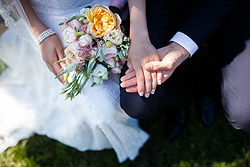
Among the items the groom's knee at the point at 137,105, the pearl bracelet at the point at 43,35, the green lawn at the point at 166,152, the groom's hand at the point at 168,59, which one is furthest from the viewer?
the green lawn at the point at 166,152

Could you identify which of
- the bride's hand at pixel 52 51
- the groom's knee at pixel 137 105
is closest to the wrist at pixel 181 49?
the groom's knee at pixel 137 105

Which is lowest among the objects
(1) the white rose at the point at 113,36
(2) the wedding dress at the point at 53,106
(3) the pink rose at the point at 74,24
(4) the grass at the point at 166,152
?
(4) the grass at the point at 166,152

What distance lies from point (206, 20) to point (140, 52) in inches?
19.3

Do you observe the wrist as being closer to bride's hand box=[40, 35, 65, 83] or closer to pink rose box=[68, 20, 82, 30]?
pink rose box=[68, 20, 82, 30]

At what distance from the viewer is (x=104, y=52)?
36.9 inches

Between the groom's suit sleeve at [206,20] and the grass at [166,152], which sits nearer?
the groom's suit sleeve at [206,20]

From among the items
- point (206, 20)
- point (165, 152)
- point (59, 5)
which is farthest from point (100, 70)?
point (165, 152)

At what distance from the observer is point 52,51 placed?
1.19 meters

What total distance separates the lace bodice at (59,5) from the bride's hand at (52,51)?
0.23 meters

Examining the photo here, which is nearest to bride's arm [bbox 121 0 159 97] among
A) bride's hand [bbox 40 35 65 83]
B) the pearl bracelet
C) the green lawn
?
bride's hand [bbox 40 35 65 83]

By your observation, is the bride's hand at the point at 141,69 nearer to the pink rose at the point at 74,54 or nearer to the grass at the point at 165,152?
the pink rose at the point at 74,54

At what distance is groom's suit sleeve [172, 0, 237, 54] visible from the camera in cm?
110

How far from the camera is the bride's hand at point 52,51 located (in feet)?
3.88

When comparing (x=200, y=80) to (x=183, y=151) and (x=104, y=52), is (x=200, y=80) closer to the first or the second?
(x=183, y=151)
